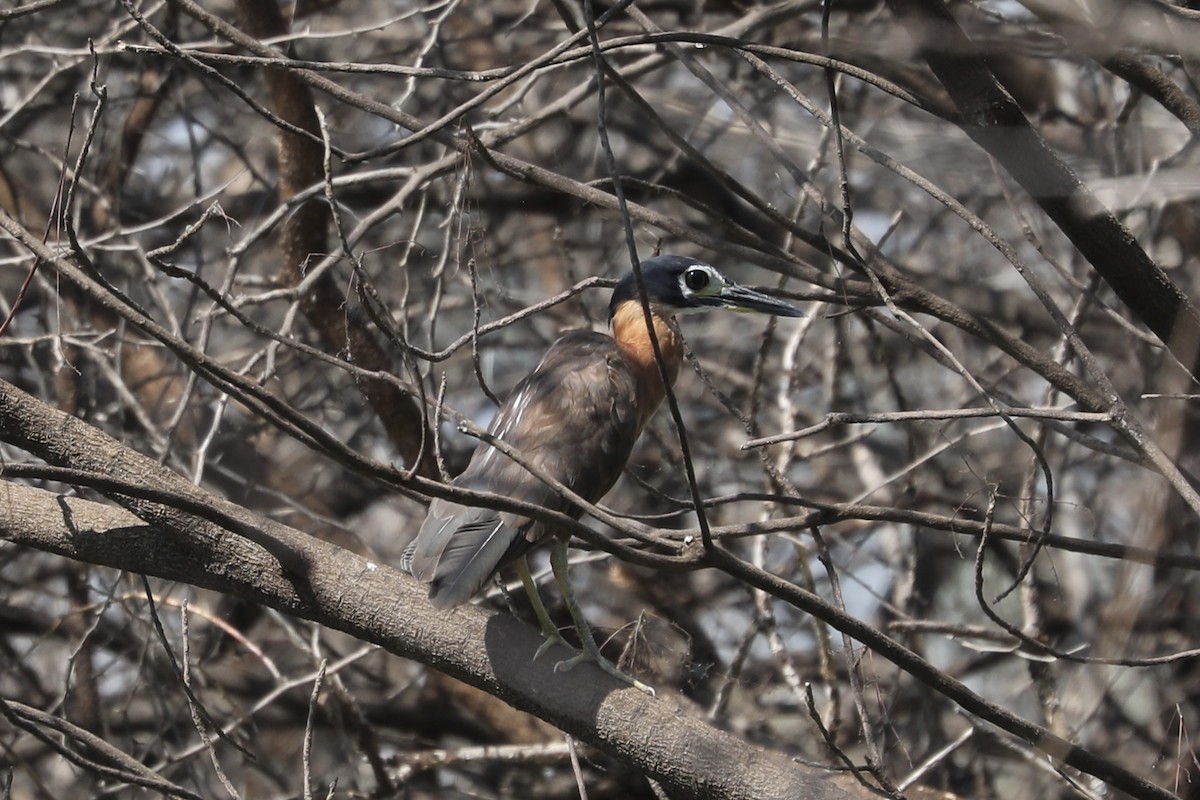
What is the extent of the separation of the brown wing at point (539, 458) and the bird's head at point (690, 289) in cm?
34

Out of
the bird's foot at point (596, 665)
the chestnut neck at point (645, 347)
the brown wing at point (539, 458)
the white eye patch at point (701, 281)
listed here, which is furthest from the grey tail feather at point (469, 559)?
the white eye patch at point (701, 281)

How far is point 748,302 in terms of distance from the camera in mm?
4305

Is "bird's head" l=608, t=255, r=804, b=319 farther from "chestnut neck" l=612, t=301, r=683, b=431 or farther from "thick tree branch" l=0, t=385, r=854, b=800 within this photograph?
"thick tree branch" l=0, t=385, r=854, b=800

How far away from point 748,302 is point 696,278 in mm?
230

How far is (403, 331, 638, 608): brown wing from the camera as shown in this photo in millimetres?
3256

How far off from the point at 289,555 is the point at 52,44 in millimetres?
3762

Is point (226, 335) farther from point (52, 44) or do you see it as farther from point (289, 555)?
point (289, 555)

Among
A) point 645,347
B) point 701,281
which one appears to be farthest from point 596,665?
point 701,281

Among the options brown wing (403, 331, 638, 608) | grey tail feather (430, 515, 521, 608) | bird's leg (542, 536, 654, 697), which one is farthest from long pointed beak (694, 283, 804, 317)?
grey tail feather (430, 515, 521, 608)

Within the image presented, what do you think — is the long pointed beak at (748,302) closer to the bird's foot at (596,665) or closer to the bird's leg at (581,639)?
the bird's leg at (581,639)

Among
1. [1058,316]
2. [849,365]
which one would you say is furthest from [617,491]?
[1058,316]

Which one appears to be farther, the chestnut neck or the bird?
the chestnut neck

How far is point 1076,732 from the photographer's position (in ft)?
11.3

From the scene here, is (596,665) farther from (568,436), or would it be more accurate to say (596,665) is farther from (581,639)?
(568,436)
